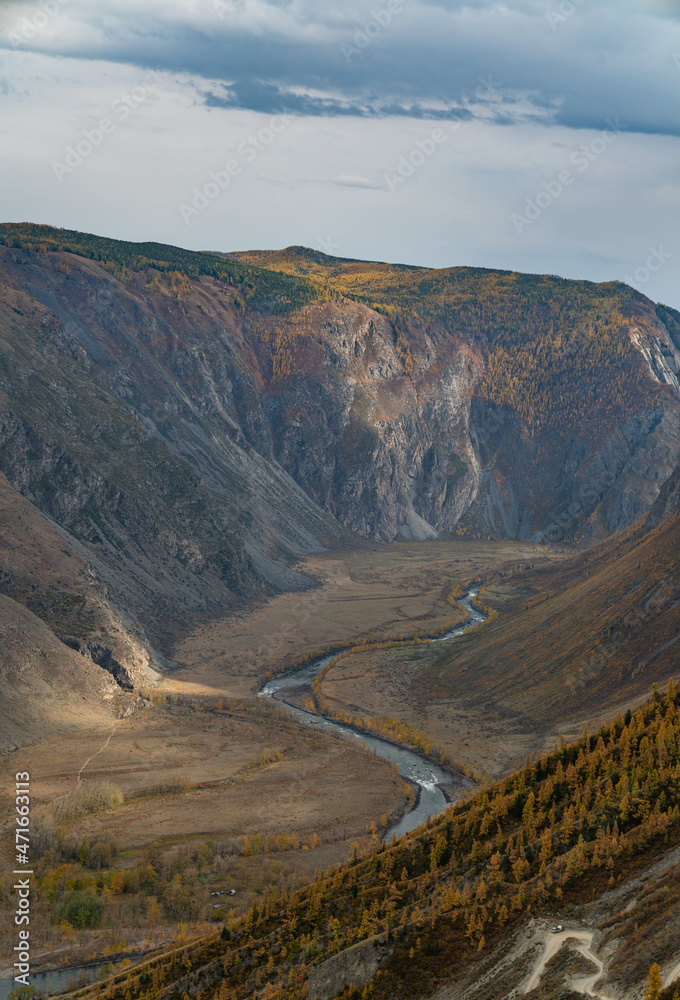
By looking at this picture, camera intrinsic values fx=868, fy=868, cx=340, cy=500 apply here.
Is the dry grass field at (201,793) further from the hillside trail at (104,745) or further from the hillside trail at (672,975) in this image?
the hillside trail at (672,975)

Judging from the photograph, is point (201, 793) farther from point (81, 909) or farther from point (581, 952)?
point (581, 952)

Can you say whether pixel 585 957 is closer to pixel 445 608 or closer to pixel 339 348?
pixel 445 608

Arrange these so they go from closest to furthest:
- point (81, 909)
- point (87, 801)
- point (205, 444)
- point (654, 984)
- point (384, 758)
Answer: point (654, 984)
point (81, 909)
point (87, 801)
point (384, 758)
point (205, 444)

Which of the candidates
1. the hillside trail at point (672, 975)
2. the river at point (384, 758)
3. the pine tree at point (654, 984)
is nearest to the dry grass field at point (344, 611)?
the river at point (384, 758)

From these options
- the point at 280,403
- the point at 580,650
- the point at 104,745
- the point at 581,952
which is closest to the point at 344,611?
the point at 580,650

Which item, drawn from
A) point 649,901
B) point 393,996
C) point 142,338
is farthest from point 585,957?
point 142,338

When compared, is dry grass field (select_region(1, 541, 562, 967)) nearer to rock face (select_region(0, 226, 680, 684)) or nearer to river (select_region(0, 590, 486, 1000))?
river (select_region(0, 590, 486, 1000))
